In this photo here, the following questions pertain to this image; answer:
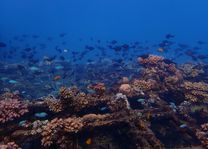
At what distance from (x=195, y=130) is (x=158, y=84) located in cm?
375

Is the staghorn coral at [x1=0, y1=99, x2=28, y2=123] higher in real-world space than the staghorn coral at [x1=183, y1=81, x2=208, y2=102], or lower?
lower

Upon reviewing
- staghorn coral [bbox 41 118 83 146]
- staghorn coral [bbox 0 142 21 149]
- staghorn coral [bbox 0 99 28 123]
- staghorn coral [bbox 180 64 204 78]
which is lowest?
staghorn coral [bbox 0 142 21 149]

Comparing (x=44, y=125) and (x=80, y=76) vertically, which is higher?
(x=80, y=76)

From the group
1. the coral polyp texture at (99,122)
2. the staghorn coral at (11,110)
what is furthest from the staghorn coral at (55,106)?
the staghorn coral at (11,110)

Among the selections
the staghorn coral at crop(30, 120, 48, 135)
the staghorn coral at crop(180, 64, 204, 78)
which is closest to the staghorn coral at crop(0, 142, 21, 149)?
the staghorn coral at crop(30, 120, 48, 135)

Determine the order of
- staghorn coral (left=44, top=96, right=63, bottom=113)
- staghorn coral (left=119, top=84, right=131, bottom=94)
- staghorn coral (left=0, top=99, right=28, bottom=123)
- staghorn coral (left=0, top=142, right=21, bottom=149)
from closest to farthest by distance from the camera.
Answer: staghorn coral (left=0, top=142, right=21, bottom=149)
staghorn coral (left=0, top=99, right=28, bottom=123)
staghorn coral (left=44, top=96, right=63, bottom=113)
staghorn coral (left=119, top=84, right=131, bottom=94)

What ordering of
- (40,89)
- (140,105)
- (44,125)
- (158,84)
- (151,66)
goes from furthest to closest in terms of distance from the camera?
(40,89)
(151,66)
(158,84)
(140,105)
(44,125)

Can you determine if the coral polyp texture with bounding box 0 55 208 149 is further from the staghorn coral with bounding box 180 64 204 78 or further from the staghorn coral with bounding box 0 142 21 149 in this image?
the staghorn coral with bounding box 180 64 204 78

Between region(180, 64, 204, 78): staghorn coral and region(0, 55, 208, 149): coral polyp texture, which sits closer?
region(0, 55, 208, 149): coral polyp texture

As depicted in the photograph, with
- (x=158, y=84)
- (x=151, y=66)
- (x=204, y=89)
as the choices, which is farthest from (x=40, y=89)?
(x=204, y=89)

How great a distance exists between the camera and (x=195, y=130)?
1059 cm

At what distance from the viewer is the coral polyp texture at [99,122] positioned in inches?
335

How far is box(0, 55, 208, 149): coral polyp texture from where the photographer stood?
8500 mm

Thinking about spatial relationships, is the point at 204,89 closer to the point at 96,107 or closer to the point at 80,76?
the point at 96,107
